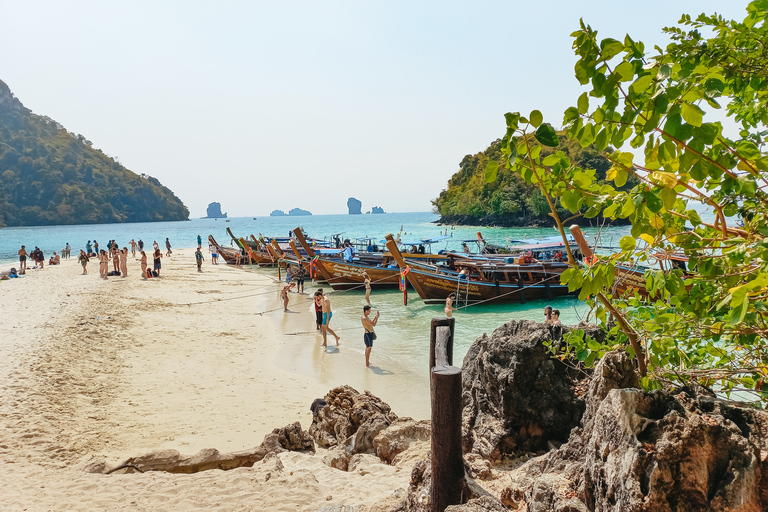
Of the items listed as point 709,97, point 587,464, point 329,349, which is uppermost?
point 709,97

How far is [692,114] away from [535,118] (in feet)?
1.49

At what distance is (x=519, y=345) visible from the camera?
391 cm

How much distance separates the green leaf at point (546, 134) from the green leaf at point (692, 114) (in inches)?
15.1

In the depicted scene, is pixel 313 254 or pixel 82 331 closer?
pixel 82 331

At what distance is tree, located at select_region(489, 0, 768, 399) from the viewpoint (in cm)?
121

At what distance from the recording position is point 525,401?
377 centimetres

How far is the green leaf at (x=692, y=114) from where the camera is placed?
1.12m

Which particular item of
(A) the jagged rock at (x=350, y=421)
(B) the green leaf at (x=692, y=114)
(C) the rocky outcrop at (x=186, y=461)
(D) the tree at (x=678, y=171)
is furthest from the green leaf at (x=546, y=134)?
(C) the rocky outcrop at (x=186, y=461)

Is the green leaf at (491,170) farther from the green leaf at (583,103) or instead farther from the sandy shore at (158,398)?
the sandy shore at (158,398)

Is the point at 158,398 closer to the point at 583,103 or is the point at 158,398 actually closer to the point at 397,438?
the point at 397,438

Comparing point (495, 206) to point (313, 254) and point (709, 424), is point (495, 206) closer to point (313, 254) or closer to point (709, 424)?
point (313, 254)

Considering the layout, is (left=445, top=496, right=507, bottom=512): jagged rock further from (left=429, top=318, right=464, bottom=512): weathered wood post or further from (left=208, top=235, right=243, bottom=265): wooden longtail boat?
(left=208, top=235, right=243, bottom=265): wooden longtail boat

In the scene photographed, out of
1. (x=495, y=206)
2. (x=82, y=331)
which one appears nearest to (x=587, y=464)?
(x=82, y=331)

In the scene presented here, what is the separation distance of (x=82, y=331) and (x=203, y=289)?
31.8ft
